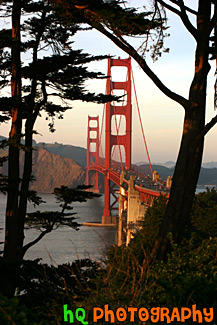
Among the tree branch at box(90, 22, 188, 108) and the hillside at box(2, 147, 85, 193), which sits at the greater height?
the tree branch at box(90, 22, 188, 108)

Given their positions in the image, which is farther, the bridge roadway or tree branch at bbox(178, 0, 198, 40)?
the bridge roadway

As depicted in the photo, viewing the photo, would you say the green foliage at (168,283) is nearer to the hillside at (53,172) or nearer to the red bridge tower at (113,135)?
the red bridge tower at (113,135)

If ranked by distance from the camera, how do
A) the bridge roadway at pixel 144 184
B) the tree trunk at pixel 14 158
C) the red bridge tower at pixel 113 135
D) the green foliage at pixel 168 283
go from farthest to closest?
the red bridge tower at pixel 113 135 < the bridge roadway at pixel 144 184 < the tree trunk at pixel 14 158 < the green foliage at pixel 168 283

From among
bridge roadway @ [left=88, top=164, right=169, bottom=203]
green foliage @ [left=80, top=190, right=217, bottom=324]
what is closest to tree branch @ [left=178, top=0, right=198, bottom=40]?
green foliage @ [left=80, top=190, right=217, bottom=324]

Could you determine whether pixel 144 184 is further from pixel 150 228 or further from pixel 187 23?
pixel 187 23

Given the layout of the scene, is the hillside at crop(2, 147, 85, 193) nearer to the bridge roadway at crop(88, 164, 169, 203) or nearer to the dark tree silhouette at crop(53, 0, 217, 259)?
the bridge roadway at crop(88, 164, 169, 203)

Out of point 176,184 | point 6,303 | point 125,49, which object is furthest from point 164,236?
point 6,303

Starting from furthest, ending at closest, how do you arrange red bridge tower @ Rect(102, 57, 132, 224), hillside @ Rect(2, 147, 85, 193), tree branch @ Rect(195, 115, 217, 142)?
hillside @ Rect(2, 147, 85, 193) < red bridge tower @ Rect(102, 57, 132, 224) < tree branch @ Rect(195, 115, 217, 142)

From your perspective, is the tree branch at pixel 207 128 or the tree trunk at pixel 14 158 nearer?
the tree branch at pixel 207 128

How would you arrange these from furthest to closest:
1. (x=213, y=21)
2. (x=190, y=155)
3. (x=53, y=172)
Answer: (x=53, y=172) < (x=213, y=21) < (x=190, y=155)

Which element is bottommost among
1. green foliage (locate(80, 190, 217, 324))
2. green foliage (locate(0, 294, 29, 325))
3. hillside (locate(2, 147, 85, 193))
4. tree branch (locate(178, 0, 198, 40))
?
hillside (locate(2, 147, 85, 193))

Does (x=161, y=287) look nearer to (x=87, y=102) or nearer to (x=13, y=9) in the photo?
(x=87, y=102)

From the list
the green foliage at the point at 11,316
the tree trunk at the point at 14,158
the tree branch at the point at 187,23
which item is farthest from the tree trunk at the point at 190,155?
the green foliage at the point at 11,316

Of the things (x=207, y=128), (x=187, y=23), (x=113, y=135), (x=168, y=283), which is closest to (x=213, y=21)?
(x=187, y=23)
